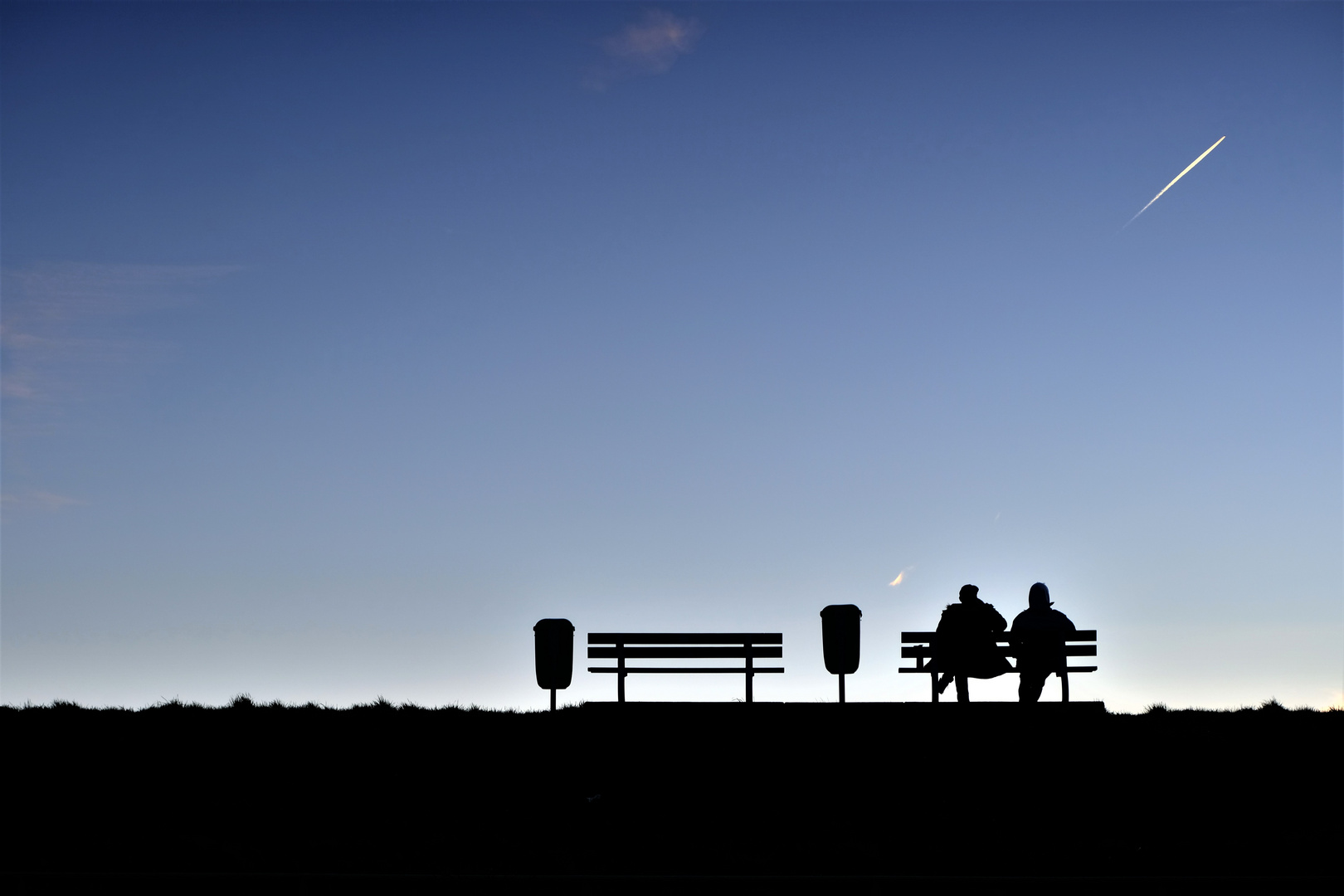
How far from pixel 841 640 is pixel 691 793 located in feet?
13.2

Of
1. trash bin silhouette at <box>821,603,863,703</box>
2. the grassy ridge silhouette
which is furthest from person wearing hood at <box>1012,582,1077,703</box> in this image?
trash bin silhouette at <box>821,603,863,703</box>

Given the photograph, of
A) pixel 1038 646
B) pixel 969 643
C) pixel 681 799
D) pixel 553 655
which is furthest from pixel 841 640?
pixel 681 799

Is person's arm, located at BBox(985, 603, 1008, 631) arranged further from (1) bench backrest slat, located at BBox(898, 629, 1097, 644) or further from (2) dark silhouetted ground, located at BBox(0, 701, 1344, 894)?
(2) dark silhouetted ground, located at BBox(0, 701, 1344, 894)

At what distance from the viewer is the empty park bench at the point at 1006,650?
16703mm

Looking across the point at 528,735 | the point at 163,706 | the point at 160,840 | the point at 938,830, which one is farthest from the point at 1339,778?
the point at 163,706

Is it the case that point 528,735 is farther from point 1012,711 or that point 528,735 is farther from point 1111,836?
point 1111,836

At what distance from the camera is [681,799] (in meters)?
13.8

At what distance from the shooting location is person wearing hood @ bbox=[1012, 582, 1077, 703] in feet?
54.4

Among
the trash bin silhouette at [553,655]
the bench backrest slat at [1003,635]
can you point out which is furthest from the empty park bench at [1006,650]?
the trash bin silhouette at [553,655]

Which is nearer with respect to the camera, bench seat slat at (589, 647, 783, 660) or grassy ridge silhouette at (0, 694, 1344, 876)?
grassy ridge silhouette at (0, 694, 1344, 876)

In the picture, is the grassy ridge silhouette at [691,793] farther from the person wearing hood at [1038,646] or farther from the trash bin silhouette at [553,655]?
the person wearing hood at [1038,646]

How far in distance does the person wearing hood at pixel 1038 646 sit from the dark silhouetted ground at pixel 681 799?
1097 millimetres

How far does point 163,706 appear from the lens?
1886 centimetres

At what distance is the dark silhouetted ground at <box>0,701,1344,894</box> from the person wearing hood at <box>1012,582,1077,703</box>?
3.60 ft
